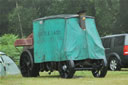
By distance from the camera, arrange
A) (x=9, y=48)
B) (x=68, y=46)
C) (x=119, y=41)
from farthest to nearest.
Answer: (x=9, y=48), (x=119, y=41), (x=68, y=46)

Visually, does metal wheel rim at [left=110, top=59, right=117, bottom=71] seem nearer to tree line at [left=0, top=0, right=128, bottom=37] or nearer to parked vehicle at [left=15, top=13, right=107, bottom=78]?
parked vehicle at [left=15, top=13, right=107, bottom=78]

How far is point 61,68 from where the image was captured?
63.8 feet

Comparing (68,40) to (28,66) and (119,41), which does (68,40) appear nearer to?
(28,66)

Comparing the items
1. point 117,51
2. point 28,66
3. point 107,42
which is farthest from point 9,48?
point 28,66

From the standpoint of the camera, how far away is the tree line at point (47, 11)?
212ft

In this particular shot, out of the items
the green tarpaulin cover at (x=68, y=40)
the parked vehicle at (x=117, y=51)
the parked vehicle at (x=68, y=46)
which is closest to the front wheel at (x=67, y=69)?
the parked vehicle at (x=68, y=46)

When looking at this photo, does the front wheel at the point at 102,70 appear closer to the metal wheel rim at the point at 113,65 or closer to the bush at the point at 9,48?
the metal wheel rim at the point at 113,65

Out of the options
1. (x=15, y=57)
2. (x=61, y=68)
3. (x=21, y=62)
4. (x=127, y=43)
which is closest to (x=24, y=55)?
(x=21, y=62)

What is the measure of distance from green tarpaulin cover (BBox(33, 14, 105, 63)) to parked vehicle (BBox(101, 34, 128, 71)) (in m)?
5.77

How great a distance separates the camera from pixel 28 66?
70.6 ft

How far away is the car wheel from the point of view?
26.4 m

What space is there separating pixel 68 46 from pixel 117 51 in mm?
7603

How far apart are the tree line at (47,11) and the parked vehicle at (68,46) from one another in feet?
132

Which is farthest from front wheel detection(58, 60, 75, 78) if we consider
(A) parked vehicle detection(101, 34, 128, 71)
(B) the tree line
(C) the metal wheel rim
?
(B) the tree line
